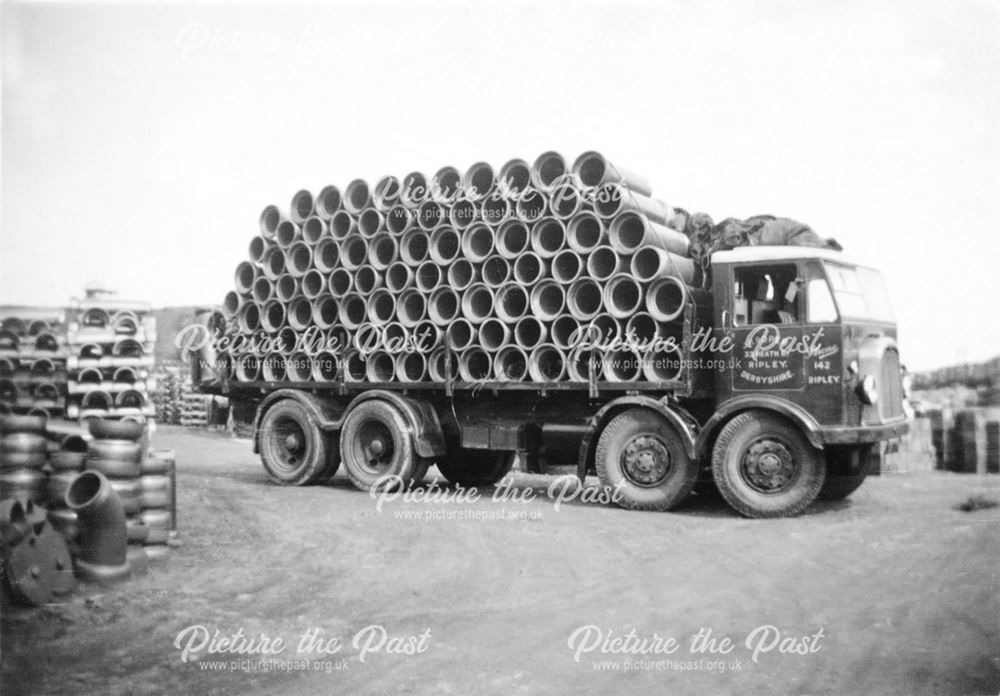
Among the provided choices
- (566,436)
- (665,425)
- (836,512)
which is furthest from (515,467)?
(836,512)

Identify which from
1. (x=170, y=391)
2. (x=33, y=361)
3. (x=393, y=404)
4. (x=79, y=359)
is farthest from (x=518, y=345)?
(x=170, y=391)

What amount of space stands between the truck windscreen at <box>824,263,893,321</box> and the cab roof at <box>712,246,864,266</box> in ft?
0.31

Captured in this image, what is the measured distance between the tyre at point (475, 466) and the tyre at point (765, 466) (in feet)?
11.8

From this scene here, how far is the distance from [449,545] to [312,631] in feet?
6.37

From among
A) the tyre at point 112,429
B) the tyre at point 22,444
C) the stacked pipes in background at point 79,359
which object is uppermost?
the stacked pipes in background at point 79,359

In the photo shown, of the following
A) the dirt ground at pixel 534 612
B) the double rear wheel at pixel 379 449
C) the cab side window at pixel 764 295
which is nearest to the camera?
the dirt ground at pixel 534 612

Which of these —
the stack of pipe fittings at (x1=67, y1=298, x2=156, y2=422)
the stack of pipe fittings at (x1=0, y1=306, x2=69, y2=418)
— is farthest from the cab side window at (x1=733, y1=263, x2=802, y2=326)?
the stack of pipe fittings at (x1=0, y1=306, x2=69, y2=418)

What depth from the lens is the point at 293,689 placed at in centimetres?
448

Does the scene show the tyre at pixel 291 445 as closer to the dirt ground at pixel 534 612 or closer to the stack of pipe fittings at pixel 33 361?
the dirt ground at pixel 534 612

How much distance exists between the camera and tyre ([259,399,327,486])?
1009 cm

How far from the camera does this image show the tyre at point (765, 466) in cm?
754

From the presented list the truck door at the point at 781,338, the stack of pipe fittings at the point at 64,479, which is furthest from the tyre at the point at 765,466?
the stack of pipe fittings at the point at 64,479

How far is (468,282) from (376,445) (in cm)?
217

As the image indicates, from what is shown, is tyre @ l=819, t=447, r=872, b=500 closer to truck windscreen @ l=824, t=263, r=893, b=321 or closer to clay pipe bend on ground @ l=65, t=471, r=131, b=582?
truck windscreen @ l=824, t=263, r=893, b=321
